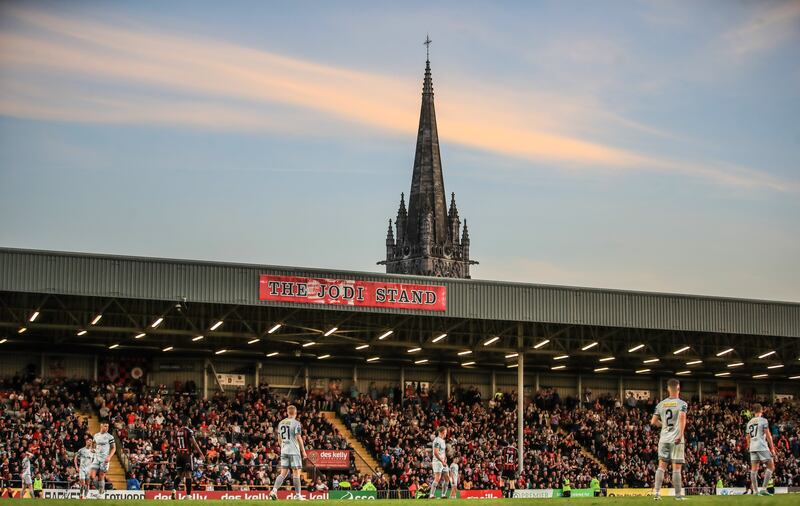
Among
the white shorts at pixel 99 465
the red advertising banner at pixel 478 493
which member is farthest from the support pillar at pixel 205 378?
the white shorts at pixel 99 465

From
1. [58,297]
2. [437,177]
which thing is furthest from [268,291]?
[437,177]

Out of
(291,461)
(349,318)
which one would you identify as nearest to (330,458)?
(349,318)

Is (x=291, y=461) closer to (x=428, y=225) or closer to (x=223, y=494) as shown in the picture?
(x=223, y=494)

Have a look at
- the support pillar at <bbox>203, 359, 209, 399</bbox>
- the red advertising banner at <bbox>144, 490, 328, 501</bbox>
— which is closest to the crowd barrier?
the red advertising banner at <bbox>144, 490, 328, 501</bbox>

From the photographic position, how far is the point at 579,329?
52.8m

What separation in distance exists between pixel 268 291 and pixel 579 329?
1602 centimetres

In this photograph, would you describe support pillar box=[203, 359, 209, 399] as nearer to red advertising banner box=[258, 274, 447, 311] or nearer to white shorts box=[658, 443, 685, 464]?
red advertising banner box=[258, 274, 447, 311]

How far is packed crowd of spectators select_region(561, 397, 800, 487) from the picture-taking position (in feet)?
188

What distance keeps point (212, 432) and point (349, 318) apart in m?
7.47

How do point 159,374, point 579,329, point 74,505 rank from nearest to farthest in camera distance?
1. point 74,505
2. point 579,329
3. point 159,374

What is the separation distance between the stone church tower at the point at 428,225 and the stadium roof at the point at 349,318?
7470 centimetres

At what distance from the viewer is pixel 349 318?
48062 mm

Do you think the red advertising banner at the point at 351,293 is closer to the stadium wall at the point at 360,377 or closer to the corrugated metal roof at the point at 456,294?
the corrugated metal roof at the point at 456,294

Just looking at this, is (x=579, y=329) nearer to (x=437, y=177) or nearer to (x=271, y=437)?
(x=271, y=437)
